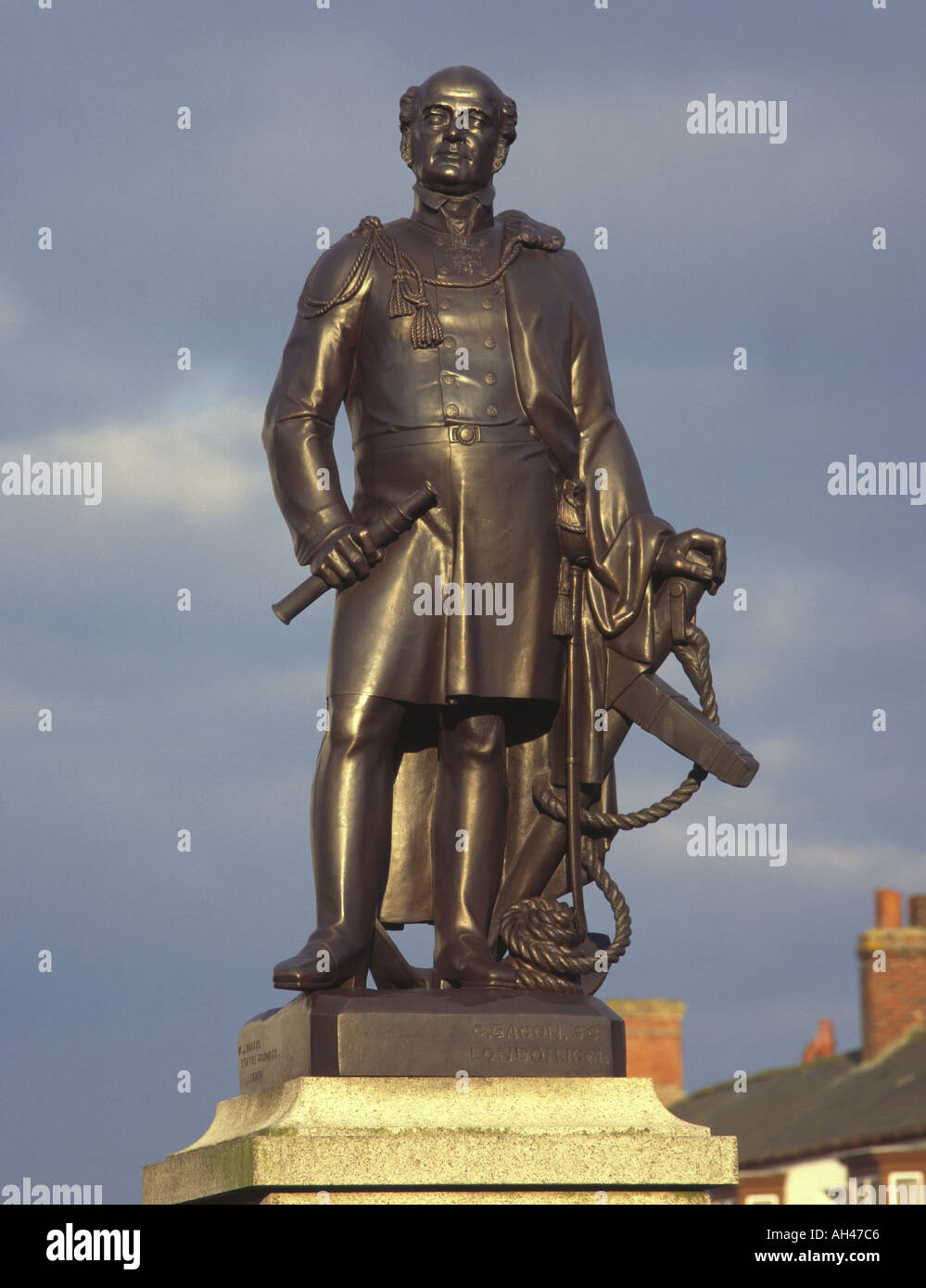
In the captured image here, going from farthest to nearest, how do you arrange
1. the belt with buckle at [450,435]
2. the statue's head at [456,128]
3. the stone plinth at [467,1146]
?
the statue's head at [456,128] < the belt with buckle at [450,435] < the stone plinth at [467,1146]

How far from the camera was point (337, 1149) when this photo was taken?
9867mm

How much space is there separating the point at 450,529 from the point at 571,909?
5.89ft

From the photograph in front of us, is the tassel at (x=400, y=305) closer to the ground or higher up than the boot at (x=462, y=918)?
higher up

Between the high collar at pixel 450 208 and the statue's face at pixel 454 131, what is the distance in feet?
0.19

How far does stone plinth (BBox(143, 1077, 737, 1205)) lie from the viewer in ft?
32.4

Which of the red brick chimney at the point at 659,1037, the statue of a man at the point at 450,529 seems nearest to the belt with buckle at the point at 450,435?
the statue of a man at the point at 450,529

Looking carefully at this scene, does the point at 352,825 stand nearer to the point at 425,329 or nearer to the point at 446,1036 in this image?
the point at 446,1036

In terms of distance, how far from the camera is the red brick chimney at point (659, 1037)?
49.1 meters

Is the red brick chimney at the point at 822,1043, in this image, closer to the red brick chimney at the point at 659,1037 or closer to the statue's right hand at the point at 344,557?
the red brick chimney at the point at 659,1037

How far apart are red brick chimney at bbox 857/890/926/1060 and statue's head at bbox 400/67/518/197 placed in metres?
32.4

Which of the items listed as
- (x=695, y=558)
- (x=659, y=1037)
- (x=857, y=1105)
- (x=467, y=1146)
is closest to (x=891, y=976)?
(x=857, y=1105)

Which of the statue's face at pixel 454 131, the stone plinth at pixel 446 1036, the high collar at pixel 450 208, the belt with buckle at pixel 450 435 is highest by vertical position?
the statue's face at pixel 454 131
